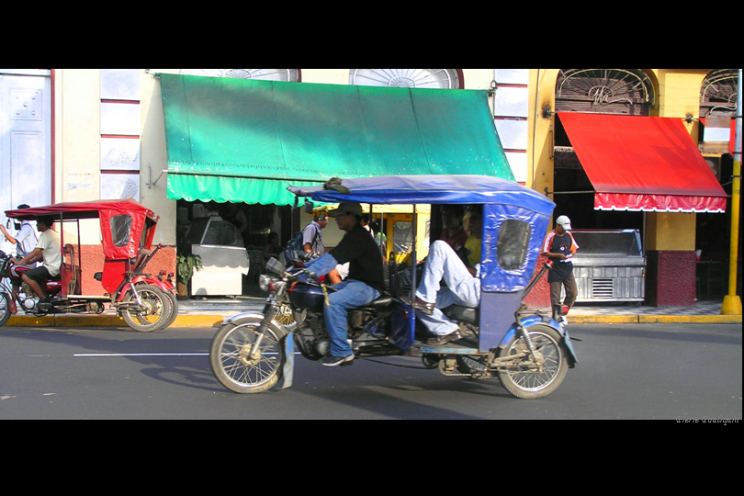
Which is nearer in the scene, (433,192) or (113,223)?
(433,192)

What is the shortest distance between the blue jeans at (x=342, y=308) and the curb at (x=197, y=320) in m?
5.35

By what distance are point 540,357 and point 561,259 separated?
4568 millimetres

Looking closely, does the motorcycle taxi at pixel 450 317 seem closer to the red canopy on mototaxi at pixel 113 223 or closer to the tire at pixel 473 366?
the tire at pixel 473 366

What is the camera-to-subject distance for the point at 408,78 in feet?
44.4

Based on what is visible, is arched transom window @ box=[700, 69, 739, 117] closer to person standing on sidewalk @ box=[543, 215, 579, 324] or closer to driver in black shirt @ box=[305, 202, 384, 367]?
person standing on sidewalk @ box=[543, 215, 579, 324]

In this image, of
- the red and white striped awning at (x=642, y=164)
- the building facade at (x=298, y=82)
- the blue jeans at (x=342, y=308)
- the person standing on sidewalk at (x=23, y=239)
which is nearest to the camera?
the blue jeans at (x=342, y=308)

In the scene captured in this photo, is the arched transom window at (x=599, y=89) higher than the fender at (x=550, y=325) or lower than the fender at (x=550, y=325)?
higher

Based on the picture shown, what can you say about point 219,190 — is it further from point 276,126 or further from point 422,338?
point 422,338

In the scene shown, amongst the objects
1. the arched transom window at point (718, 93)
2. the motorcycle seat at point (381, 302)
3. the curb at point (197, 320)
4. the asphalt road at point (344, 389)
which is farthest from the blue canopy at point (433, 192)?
the arched transom window at point (718, 93)

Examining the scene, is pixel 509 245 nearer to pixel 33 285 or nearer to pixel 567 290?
pixel 567 290

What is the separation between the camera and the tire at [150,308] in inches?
369

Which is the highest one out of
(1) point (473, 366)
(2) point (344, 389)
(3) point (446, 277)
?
(3) point (446, 277)

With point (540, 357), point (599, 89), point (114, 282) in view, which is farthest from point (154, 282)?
point (599, 89)

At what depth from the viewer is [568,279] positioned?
1005 cm
